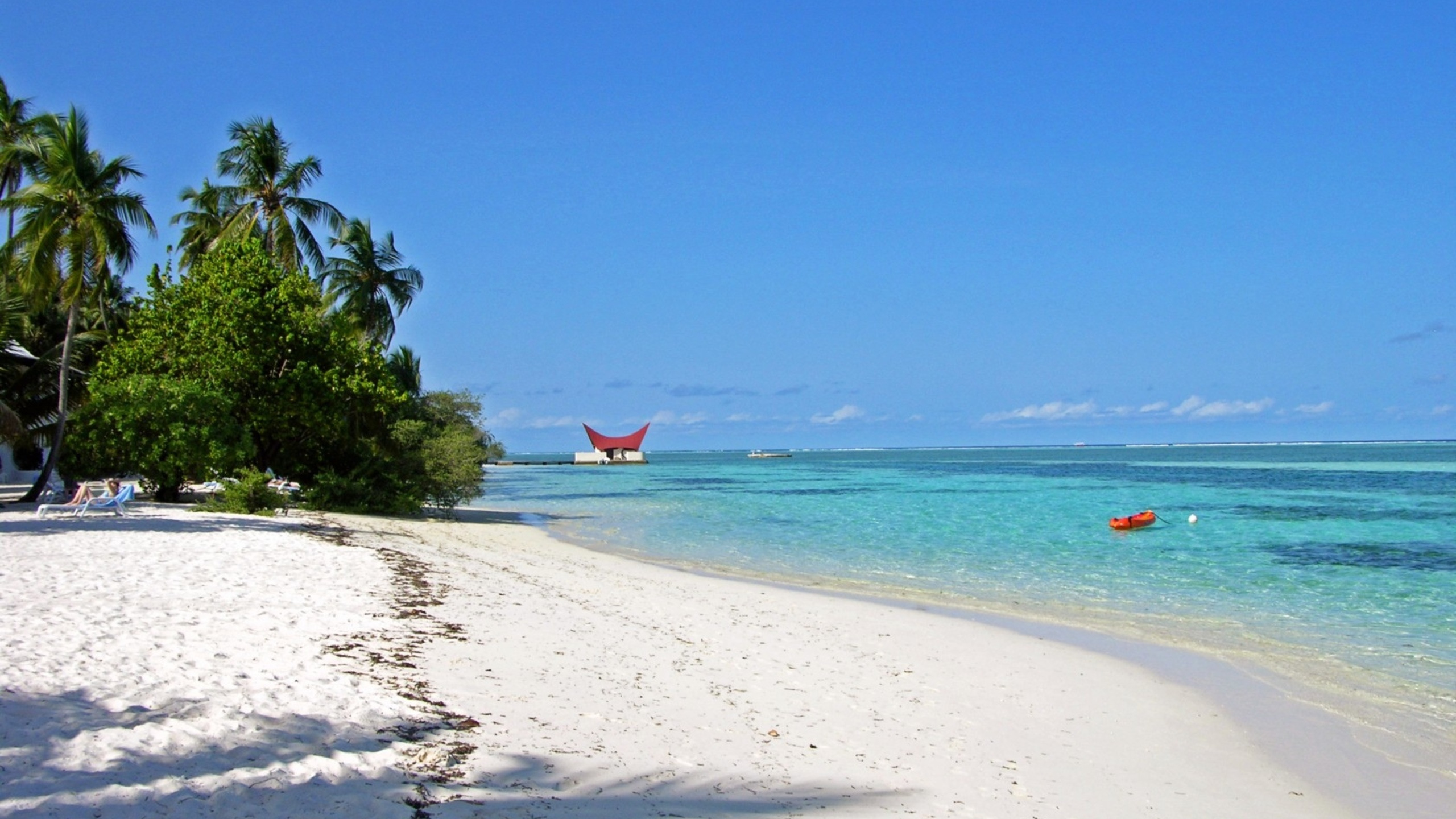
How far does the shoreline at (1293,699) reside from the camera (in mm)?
6160

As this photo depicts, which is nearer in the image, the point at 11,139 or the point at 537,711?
the point at 537,711

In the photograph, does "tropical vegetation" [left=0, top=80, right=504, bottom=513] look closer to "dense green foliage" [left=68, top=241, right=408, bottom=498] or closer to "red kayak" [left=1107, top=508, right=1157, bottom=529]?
"dense green foliage" [left=68, top=241, right=408, bottom=498]

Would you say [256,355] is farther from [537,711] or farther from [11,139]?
[537,711]

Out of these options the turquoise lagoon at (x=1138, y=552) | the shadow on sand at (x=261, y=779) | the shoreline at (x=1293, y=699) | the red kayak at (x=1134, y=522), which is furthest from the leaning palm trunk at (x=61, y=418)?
the red kayak at (x=1134, y=522)

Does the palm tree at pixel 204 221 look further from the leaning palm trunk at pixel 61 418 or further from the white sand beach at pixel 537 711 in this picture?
the white sand beach at pixel 537 711

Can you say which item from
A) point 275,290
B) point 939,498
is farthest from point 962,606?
point 939,498

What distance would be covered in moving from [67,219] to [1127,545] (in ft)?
82.1

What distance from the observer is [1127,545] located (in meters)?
22.4

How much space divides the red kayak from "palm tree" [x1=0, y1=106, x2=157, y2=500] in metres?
25.8

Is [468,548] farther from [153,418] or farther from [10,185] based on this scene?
[10,185]

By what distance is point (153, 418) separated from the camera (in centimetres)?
1944

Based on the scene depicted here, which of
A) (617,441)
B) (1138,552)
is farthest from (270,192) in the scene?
(617,441)

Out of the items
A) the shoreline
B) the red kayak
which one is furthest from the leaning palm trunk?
the red kayak

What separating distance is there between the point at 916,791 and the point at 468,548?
12.8 m
